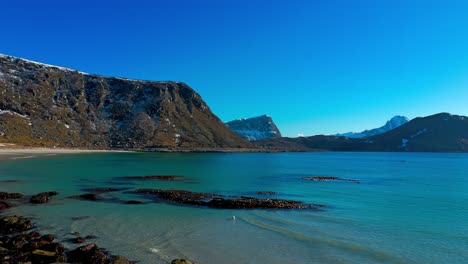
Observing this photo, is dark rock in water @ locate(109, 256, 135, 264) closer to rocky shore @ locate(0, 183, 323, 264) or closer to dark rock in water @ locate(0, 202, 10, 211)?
rocky shore @ locate(0, 183, 323, 264)

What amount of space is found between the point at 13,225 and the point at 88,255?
10.7 m

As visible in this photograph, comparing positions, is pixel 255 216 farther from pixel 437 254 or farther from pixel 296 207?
pixel 437 254

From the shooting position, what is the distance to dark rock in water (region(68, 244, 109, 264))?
19.1 meters

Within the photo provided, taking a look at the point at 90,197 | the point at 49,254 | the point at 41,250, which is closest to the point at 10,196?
the point at 90,197

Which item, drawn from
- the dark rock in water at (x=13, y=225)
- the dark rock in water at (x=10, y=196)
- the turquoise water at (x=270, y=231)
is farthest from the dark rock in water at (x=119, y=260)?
the dark rock in water at (x=10, y=196)

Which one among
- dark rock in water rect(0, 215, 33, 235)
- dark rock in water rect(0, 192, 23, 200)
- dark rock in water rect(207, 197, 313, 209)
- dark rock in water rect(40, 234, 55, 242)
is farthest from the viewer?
dark rock in water rect(0, 192, 23, 200)

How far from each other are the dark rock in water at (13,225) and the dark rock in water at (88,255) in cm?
807

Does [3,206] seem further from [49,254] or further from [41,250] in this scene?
[49,254]

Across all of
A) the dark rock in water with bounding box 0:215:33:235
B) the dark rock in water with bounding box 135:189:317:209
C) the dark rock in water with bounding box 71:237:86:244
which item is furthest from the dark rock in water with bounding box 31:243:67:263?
the dark rock in water with bounding box 135:189:317:209

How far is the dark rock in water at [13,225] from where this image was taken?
2514 cm

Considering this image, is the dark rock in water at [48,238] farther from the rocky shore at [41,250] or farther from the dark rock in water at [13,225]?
the dark rock in water at [13,225]

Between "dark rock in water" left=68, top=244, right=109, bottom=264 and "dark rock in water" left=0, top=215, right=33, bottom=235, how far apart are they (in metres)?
8.07

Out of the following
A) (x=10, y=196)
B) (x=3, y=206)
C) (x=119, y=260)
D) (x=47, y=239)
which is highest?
(x=10, y=196)

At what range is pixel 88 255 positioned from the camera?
19750mm
